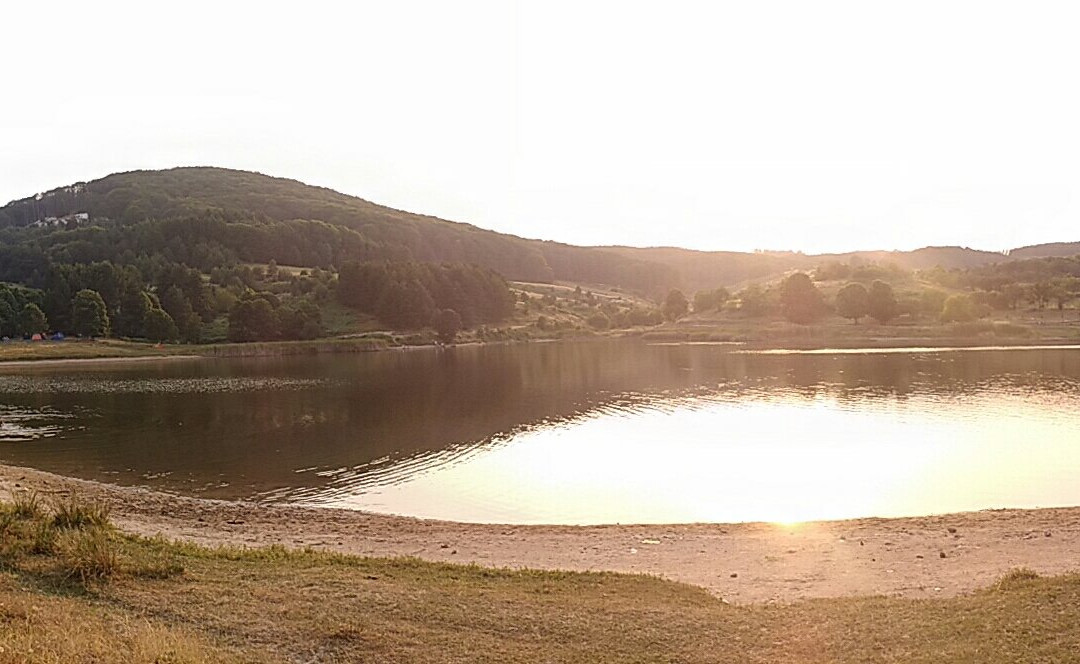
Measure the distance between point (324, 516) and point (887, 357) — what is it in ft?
282

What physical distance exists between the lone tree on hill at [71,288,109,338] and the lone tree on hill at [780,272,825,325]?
119 meters

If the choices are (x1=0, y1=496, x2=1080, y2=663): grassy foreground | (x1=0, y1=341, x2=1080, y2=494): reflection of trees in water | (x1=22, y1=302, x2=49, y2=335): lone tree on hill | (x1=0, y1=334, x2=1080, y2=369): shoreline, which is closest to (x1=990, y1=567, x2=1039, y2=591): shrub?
(x1=0, y1=496, x2=1080, y2=663): grassy foreground

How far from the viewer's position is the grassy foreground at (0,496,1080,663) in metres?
9.91

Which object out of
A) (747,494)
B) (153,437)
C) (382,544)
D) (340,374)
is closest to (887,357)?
(340,374)

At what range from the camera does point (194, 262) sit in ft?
585

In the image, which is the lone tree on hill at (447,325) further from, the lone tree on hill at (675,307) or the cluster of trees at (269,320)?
the lone tree on hill at (675,307)

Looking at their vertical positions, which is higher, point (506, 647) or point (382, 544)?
point (506, 647)

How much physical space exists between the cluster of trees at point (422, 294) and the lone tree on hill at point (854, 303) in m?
65.1

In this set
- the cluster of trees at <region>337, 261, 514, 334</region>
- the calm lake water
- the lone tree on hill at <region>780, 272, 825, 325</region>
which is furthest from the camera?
the lone tree on hill at <region>780, 272, 825, 325</region>

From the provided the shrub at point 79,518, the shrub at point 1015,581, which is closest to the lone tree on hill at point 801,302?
the shrub at point 1015,581

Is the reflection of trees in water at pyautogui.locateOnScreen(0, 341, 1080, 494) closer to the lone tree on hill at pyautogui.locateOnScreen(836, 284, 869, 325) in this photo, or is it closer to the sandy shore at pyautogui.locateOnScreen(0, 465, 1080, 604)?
the sandy shore at pyautogui.locateOnScreen(0, 465, 1080, 604)

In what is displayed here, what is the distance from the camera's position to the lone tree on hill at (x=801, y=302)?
15475cm

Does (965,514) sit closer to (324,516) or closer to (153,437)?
(324,516)

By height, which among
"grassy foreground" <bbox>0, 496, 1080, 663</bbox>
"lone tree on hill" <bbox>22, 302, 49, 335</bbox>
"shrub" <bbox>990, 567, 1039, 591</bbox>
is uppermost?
"lone tree on hill" <bbox>22, 302, 49, 335</bbox>
